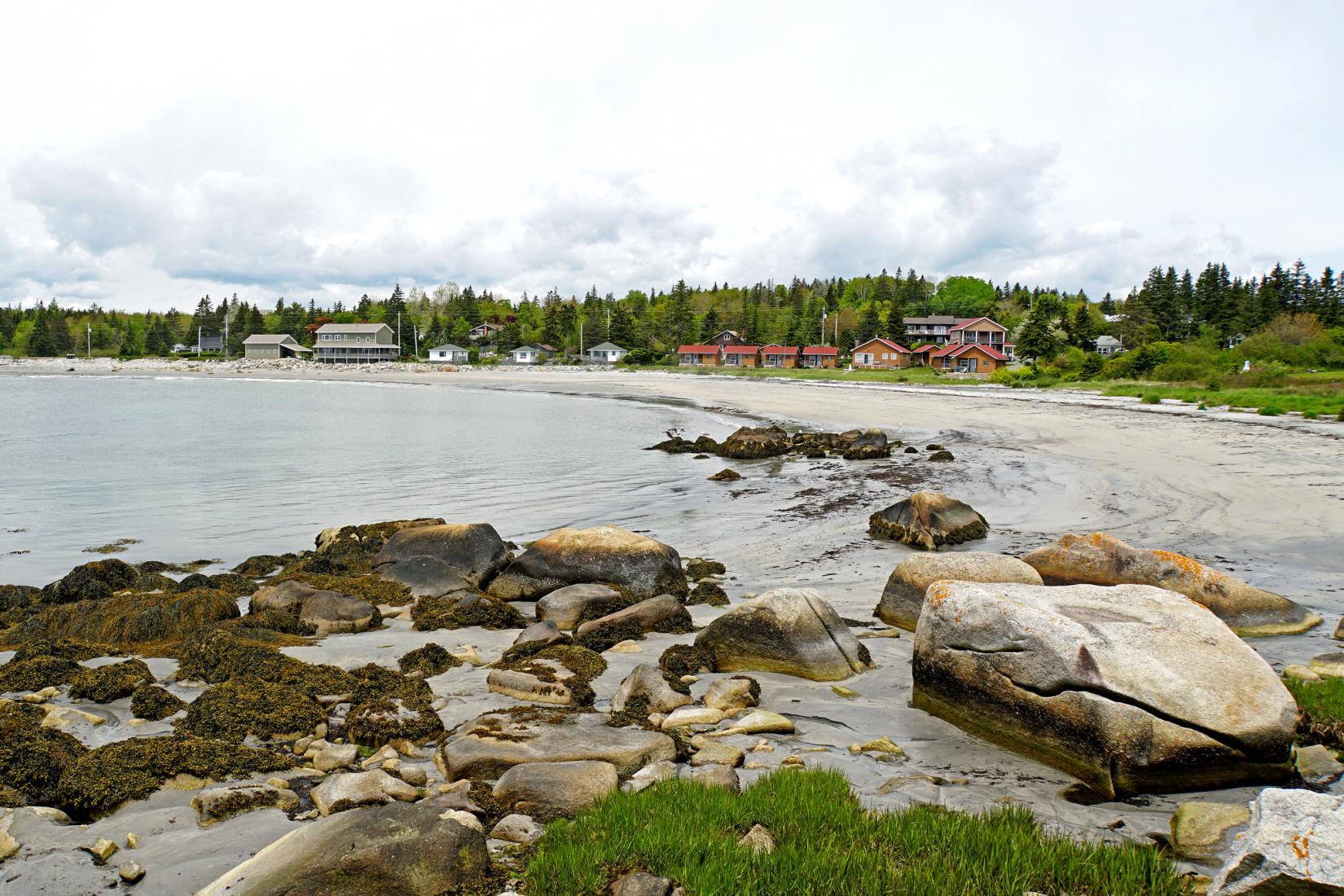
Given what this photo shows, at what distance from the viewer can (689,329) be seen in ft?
434

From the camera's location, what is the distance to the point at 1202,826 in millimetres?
4602

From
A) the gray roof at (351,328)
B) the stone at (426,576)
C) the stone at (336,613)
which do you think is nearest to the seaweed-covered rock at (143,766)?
the stone at (336,613)

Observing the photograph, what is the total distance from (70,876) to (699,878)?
11.4ft

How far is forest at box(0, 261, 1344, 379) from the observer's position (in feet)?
261

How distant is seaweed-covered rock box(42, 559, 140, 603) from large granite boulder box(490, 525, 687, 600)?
531cm

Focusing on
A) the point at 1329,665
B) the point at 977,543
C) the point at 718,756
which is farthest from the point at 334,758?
the point at 977,543

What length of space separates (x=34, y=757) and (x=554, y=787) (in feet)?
11.7

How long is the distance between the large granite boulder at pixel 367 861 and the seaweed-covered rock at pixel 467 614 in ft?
18.1

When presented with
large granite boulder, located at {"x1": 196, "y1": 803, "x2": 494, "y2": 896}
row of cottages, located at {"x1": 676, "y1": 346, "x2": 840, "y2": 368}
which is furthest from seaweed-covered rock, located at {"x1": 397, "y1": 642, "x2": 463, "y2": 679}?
row of cottages, located at {"x1": 676, "y1": 346, "x2": 840, "y2": 368}

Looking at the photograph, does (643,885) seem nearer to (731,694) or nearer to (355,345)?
(731,694)

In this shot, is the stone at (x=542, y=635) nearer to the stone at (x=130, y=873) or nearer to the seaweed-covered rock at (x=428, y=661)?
the seaweed-covered rock at (x=428, y=661)

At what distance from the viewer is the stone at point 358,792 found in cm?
515

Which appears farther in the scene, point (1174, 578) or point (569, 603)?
point (569, 603)

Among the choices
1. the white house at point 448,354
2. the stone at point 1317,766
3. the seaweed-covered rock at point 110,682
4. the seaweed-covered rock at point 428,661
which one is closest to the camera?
the stone at point 1317,766
